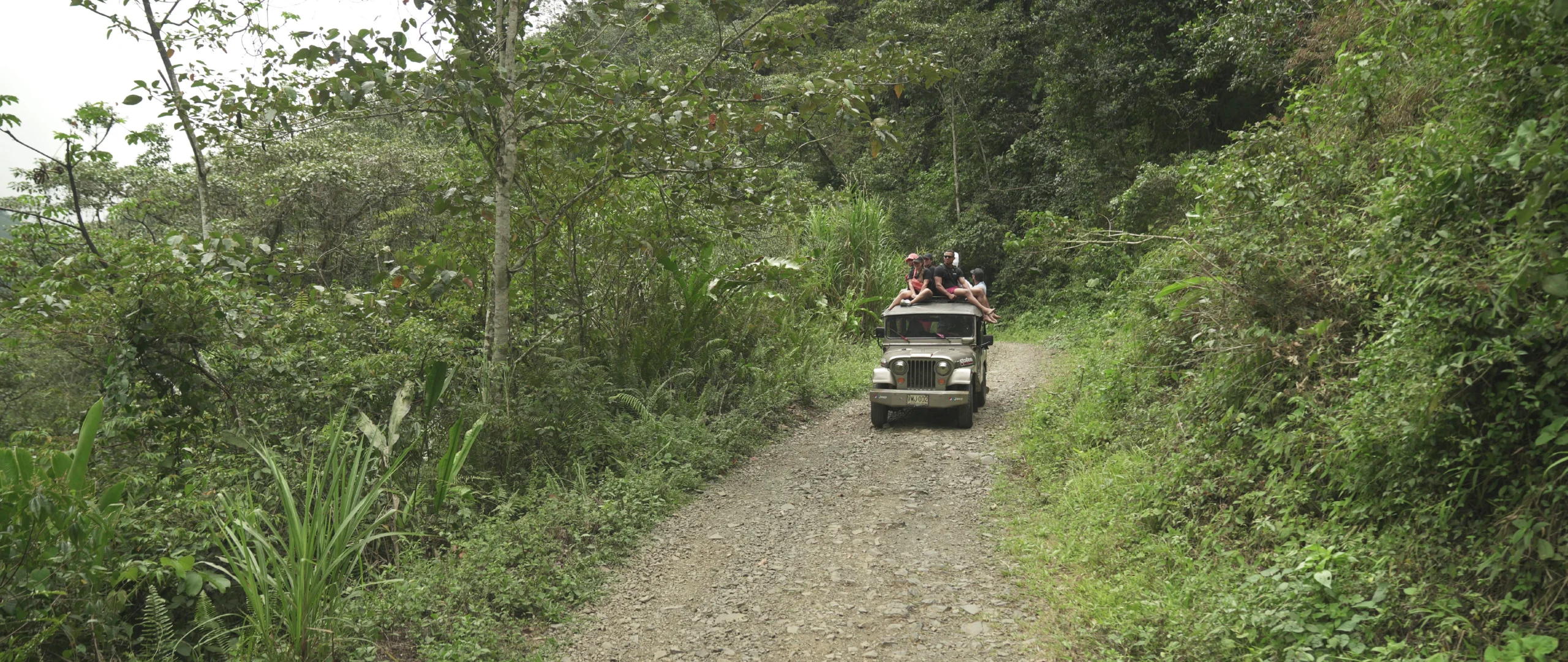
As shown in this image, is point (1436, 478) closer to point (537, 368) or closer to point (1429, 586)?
point (1429, 586)

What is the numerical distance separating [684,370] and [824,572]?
4.14 m

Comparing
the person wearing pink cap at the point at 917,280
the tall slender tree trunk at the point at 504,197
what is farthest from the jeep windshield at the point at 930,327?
the tall slender tree trunk at the point at 504,197

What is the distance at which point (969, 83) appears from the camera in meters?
21.8

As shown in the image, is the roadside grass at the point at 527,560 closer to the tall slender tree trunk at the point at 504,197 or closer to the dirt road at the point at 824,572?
the dirt road at the point at 824,572

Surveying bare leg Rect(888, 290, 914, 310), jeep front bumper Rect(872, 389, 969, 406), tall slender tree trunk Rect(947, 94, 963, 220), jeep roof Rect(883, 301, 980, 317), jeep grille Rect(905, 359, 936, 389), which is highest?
tall slender tree trunk Rect(947, 94, 963, 220)

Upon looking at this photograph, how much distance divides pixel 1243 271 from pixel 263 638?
5888 millimetres

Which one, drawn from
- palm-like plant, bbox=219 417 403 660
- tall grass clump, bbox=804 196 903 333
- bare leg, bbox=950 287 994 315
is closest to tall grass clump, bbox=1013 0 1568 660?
bare leg, bbox=950 287 994 315

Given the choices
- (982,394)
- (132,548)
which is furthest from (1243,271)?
(132,548)

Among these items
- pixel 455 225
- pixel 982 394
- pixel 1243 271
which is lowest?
pixel 982 394

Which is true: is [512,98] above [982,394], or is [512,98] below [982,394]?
above

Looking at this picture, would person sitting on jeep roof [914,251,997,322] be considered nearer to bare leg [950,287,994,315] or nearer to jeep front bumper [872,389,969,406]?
bare leg [950,287,994,315]

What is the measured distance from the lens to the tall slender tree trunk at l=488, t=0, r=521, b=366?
6.33 metres

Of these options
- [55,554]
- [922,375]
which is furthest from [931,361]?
[55,554]

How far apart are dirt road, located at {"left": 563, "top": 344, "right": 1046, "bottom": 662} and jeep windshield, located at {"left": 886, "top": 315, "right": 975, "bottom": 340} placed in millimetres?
1517
